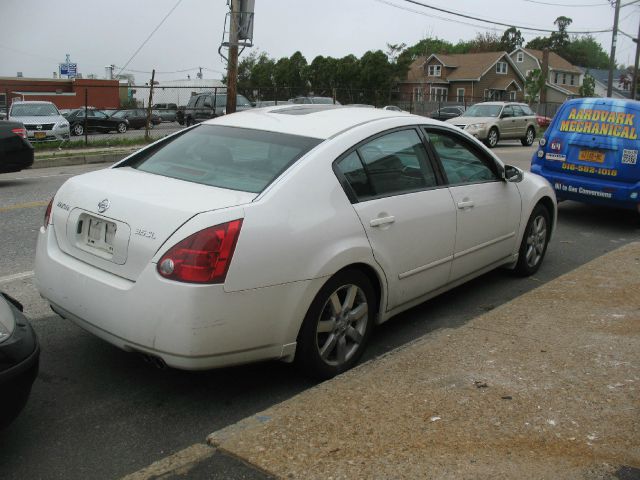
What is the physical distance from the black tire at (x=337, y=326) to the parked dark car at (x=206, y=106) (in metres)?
22.9

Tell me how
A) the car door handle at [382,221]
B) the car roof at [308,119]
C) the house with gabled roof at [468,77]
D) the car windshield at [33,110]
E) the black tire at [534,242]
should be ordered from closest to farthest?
the car door handle at [382,221] < the car roof at [308,119] < the black tire at [534,242] < the car windshield at [33,110] < the house with gabled roof at [468,77]

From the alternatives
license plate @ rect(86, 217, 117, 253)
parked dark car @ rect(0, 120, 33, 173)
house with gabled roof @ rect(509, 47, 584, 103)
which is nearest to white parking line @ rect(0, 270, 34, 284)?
license plate @ rect(86, 217, 117, 253)

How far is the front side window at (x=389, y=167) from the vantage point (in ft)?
13.3

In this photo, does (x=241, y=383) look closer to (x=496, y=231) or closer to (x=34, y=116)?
(x=496, y=231)

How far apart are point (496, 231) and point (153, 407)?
118 inches

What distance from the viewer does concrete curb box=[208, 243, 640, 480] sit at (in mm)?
2797

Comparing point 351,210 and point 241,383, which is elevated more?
point 351,210

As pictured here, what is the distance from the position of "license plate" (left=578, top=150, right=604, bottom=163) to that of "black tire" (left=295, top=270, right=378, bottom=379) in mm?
5838

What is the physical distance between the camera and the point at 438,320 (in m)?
5.02

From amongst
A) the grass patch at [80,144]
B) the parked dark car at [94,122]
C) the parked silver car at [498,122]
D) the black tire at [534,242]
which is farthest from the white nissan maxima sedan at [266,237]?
the parked dark car at [94,122]

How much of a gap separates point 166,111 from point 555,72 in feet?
173

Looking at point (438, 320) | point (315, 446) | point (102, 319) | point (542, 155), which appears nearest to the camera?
point (315, 446)

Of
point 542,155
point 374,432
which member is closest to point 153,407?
point 374,432

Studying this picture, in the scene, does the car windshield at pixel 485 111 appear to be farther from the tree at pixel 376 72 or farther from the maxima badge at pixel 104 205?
the tree at pixel 376 72
